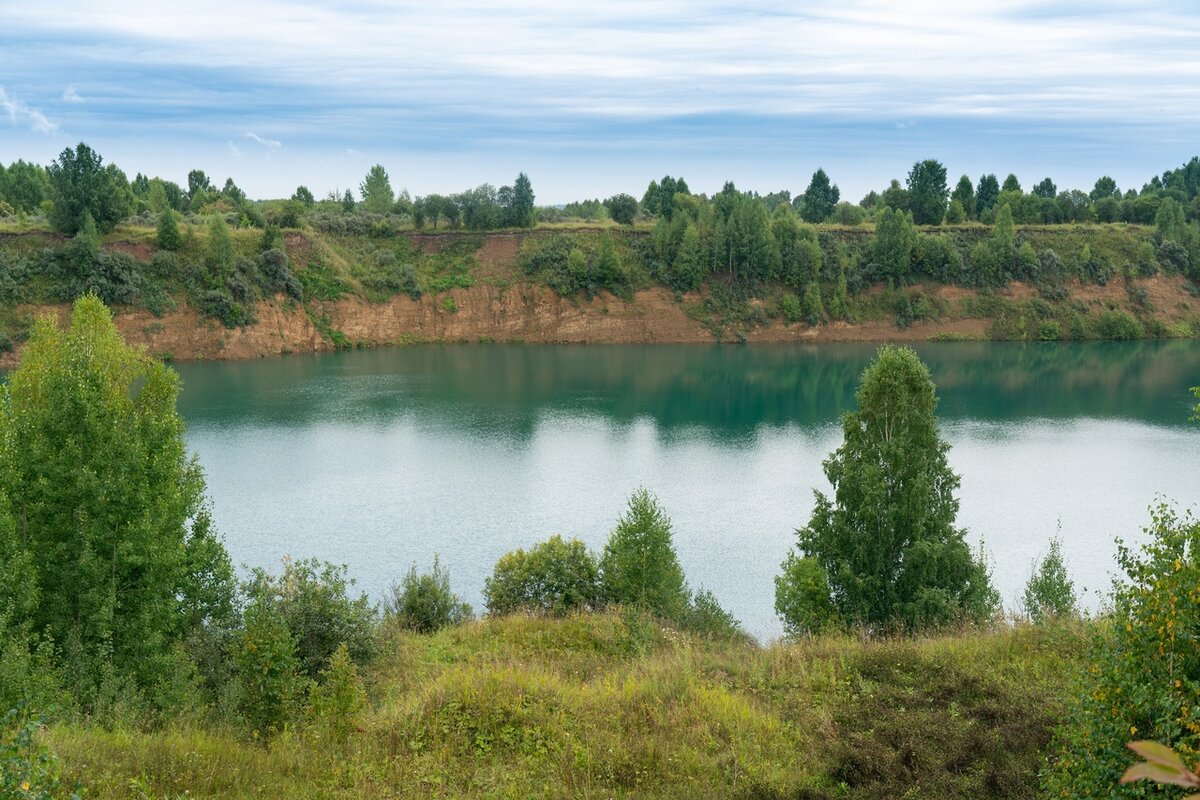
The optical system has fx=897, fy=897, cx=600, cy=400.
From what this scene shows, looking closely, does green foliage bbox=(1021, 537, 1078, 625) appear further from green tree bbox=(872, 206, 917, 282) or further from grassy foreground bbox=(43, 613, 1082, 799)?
green tree bbox=(872, 206, 917, 282)

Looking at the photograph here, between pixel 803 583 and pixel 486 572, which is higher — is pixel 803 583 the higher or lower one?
the higher one

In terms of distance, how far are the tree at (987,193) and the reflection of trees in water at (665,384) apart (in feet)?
123

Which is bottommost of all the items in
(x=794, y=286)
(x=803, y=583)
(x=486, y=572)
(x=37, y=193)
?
(x=486, y=572)

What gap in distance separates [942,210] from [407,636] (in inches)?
4485

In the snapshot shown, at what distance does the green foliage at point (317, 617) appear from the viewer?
18.8 meters

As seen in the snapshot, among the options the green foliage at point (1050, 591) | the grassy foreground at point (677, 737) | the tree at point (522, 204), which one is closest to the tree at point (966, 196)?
the tree at point (522, 204)

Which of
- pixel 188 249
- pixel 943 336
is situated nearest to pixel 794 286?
pixel 943 336

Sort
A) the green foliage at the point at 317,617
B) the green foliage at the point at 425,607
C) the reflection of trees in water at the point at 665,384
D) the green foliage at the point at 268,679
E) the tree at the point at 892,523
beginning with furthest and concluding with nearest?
the reflection of trees in water at the point at 665,384, the green foliage at the point at 425,607, the tree at the point at 892,523, the green foliage at the point at 317,617, the green foliage at the point at 268,679

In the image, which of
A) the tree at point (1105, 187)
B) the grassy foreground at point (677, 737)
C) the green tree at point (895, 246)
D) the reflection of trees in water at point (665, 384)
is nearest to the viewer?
the grassy foreground at point (677, 737)

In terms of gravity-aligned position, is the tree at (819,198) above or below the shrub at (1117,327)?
above

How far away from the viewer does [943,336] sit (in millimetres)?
97750

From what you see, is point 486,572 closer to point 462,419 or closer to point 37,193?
point 462,419

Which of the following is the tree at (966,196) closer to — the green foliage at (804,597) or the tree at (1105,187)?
the tree at (1105,187)

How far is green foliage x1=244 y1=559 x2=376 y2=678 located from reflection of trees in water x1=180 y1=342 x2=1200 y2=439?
31.9 metres
